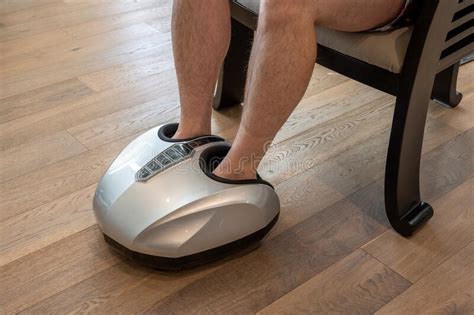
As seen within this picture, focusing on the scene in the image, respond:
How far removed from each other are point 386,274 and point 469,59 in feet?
3.43

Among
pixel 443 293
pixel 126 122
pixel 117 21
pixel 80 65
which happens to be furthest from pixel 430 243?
pixel 117 21

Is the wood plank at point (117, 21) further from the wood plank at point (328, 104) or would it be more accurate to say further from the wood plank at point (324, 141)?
the wood plank at point (324, 141)

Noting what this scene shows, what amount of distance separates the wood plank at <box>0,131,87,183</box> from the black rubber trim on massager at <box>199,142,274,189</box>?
1.36 ft

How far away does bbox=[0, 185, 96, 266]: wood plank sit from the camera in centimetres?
103

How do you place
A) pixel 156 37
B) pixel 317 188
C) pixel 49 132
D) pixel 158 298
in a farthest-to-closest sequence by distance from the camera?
pixel 156 37 < pixel 49 132 < pixel 317 188 < pixel 158 298

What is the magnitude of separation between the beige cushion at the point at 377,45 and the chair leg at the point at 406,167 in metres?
0.07

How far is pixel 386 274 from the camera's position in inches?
39.7

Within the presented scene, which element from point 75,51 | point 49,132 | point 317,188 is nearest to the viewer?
point 317,188

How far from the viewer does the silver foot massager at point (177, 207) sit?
93cm

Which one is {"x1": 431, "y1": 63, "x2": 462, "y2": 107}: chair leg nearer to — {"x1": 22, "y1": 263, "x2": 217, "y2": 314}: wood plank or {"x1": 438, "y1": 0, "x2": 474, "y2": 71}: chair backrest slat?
{"x1": 438, "y1": 0, "x2": 474, "y2": 71}: chair backrest slat

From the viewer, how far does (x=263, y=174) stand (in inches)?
49.4

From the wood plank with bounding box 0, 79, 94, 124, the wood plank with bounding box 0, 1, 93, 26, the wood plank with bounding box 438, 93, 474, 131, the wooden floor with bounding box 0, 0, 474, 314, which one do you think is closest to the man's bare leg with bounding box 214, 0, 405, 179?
the wooden floor with bounding box 0, 0, 474, 314

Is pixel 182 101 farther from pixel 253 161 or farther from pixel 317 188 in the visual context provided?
pixel 317 188

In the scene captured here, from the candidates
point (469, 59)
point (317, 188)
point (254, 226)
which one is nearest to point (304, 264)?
point (254, 226)
